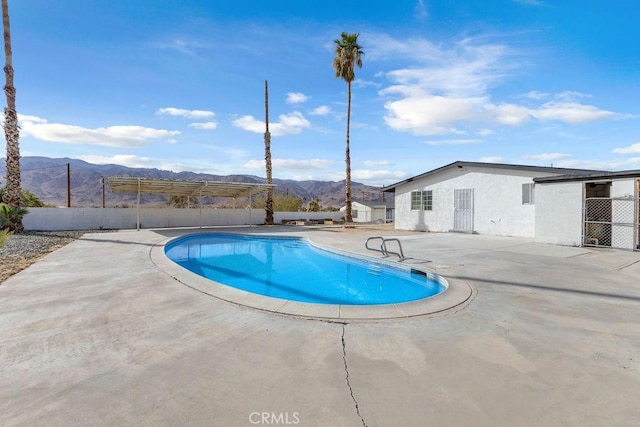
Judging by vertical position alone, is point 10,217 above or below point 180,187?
below

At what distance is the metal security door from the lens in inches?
642

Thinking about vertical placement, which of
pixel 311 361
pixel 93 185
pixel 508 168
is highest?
pixel 93 185

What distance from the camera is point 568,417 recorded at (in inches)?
83.6

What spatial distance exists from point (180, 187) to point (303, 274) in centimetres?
1476

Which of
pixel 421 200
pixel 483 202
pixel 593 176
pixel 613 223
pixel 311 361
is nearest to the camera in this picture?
pixel 311 361

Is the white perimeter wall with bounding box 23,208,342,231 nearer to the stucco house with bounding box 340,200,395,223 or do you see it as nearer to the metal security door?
the metal security door

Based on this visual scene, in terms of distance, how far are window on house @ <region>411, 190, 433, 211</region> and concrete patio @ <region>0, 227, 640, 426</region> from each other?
13286 mm

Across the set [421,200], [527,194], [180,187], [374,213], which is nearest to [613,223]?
[527,194]

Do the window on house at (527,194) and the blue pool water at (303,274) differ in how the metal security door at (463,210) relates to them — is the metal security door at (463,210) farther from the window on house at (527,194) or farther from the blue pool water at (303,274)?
the blue pool water at (303,274)

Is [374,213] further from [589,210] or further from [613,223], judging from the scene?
[613,223]

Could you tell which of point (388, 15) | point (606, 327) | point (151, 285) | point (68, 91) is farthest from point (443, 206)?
point (68, 91)

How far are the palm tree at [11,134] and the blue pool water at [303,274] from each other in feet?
28.8

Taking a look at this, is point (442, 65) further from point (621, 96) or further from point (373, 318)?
point (373, 318)

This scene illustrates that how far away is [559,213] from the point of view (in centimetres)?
1141
